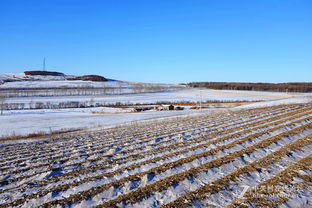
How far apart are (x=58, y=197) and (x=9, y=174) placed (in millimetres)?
3821

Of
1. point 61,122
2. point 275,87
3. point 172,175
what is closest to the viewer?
point 172,175

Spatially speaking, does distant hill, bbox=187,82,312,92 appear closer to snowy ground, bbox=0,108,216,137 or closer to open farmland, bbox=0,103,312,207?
snowy ground, bbox=0,108,216,137

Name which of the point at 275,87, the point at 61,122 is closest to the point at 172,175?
the point at 61,122

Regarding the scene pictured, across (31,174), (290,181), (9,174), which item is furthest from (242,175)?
(9,174)

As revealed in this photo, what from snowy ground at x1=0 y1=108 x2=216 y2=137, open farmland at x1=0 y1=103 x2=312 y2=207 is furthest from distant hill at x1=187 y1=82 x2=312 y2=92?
open farmland at x1=0 y1=103 x2=312 y2=207

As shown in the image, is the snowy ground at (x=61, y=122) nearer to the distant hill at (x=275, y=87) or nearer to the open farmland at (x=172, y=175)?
the open farmland at (x=172, y=175)

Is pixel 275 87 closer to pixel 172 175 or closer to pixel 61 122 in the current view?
pixel 61 122

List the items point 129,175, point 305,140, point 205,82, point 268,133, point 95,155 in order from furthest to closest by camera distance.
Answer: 1. point 205,82
2. point 268,133
3. point 95,155
4. point 305,140
5. point 129,175

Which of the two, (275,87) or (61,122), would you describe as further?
(275,87)

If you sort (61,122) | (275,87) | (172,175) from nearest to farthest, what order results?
(172,175) < (61,122) < (275,87)

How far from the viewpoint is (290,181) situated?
20.7 ft

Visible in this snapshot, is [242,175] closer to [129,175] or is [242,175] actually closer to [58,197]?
[129,175]

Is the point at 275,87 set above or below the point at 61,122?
above

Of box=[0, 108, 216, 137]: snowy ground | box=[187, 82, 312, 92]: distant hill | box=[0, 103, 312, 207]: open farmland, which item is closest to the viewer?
box=[0, 103, 312, 207]: open farmland
